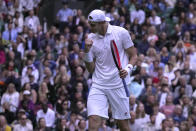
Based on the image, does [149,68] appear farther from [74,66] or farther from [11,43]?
[11,43]

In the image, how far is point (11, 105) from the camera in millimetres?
16438

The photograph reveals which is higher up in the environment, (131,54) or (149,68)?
(131,54)

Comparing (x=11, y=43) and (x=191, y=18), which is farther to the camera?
(x=191, y=18)

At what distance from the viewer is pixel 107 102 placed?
34.7 feet

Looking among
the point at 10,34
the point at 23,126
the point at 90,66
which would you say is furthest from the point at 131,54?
the point at 10,34

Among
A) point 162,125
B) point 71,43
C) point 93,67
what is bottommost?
point 162,125

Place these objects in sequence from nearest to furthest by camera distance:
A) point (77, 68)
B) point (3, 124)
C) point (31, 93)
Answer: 1. point (3, 124)
2. point (31, 93)
3. point (77, 68)

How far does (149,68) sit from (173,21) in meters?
4.48

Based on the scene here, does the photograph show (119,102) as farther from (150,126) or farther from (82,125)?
(150,126)

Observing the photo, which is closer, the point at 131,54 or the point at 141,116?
the point at 131,54

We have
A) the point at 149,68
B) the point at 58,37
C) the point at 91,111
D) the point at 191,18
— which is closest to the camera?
the point at 91,111

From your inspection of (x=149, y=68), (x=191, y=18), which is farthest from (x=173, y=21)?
(x=149, y=68)

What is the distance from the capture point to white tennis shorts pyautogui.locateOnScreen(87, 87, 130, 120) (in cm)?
1035

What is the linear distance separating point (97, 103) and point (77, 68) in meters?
7.14
